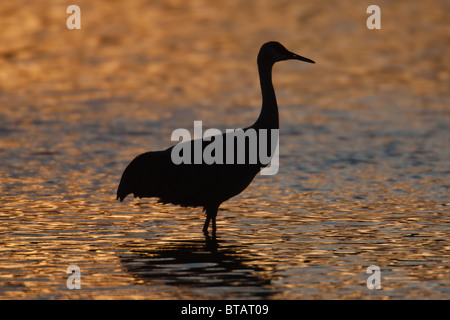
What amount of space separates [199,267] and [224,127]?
10.8 m

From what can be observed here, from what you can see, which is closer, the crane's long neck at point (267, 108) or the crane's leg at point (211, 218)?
the crane's leg at point (211, 218)

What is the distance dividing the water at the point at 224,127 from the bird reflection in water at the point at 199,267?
0.12 feet

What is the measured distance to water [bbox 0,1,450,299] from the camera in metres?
11.2

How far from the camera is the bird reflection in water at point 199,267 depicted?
10.7 metres

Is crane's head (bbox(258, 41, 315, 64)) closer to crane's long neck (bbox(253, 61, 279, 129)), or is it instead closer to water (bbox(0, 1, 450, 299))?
crane's long neck (bbox(253, 61, 279, 129))

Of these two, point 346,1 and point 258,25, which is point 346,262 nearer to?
point 258,25

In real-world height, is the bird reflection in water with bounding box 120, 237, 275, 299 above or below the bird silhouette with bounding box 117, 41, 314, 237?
below

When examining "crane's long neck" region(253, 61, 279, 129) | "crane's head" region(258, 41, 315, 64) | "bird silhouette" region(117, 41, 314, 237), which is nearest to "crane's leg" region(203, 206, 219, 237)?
"bird silhouette" region(117, 41, 314, 237)

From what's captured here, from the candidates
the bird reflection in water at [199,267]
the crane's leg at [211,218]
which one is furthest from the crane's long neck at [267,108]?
the bird reflection in water at [199,267]

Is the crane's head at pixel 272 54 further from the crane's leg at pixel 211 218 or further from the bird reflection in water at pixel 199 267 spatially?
the bird reflection in water at pixel 199 267

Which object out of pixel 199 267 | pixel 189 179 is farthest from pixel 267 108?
pixel 199 267

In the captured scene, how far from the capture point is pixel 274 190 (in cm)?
1625

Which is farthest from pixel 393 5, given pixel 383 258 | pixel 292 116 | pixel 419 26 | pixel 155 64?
pixel 383 258

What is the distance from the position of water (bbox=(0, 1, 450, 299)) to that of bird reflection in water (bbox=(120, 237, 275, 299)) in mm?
37
